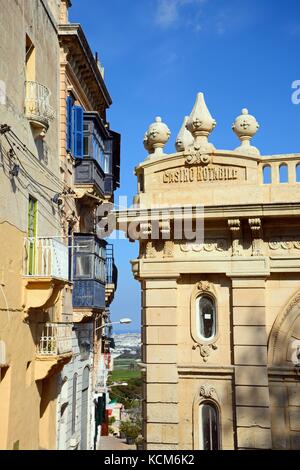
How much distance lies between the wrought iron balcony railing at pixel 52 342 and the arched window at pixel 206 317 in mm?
5601

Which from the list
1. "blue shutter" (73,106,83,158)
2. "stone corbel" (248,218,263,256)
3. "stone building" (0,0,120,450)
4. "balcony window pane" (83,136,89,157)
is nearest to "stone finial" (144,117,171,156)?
"stone corbel" (248,218,263,256)

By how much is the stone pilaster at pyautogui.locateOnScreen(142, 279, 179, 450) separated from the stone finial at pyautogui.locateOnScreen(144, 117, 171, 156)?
252 centimetres

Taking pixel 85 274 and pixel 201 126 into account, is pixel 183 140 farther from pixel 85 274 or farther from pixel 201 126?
pixel 85 274

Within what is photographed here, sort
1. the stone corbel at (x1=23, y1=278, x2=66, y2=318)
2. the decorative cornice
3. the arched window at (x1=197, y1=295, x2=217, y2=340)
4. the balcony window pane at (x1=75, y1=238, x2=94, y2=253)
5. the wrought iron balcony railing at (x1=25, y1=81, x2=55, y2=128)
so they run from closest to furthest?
the arched window at (x1=197, y1=295, x2=217, y2=340)
the stone corbel at (x1=23, y1=278, x2=66, y2=318)
the wrought iron balcony railing at (x1=25, y1=81, x2=55, y2=128)
the decorative cornice
the balcony window pane at (x1=75, y1=238, x2=94, y2=253)

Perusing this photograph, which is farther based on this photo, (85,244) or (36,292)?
(85,244)

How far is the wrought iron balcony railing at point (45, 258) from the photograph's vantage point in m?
12.5

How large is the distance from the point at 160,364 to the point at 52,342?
547 centimetres

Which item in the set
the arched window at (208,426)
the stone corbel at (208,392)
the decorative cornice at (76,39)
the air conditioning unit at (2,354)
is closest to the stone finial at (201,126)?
the stone corbel at (208,392)

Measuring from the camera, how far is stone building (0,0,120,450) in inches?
459

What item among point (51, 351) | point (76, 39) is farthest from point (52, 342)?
point (76, 39)

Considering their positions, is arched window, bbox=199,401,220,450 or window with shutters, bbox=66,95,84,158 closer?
arched window, bbox=199,401,220,450

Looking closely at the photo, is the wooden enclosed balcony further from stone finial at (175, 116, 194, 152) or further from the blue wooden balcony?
stone finial at (175, 116, 194, 152)

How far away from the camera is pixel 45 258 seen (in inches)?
517
